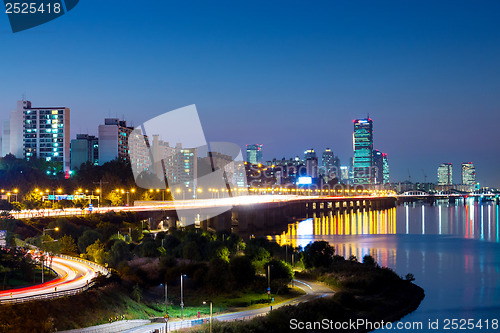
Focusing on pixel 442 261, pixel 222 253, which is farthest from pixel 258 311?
pixel 442 261

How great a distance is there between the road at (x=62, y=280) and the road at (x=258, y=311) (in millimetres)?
5076

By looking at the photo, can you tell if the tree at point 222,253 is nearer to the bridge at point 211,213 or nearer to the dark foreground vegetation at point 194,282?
the dark foreground vegetation at point 194,282

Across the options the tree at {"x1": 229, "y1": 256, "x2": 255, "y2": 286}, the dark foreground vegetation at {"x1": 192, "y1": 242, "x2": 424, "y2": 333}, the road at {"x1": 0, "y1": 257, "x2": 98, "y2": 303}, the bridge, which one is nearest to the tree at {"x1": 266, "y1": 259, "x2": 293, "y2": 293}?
the tree at {"x1": 229, "y1": 256, "x2": 255, "y2": 286}

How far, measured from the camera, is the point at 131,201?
94.9m

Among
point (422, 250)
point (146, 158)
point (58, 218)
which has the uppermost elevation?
point (146, 158)

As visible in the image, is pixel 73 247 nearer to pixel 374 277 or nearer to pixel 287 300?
pixel 287 300

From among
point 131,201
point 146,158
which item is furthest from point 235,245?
point 146,158

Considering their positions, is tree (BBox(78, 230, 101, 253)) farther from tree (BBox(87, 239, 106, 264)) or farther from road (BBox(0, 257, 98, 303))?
road (BBox(0, 257, 98, 303))

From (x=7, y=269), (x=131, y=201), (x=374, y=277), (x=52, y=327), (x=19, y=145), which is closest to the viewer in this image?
(x=52, y=327)

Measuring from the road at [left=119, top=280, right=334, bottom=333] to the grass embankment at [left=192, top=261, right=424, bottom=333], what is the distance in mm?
A: 1341

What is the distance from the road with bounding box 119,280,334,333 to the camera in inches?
1057

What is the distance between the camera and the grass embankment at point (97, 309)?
23891 mm

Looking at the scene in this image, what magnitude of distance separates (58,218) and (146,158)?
410 ft

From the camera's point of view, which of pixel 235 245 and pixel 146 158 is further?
pixel 146 158
